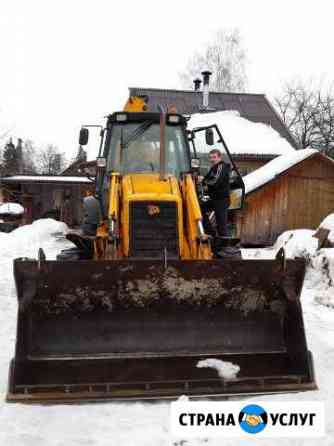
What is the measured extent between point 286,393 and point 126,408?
1.28 metres

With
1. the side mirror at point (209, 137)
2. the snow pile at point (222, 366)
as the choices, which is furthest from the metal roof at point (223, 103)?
the snow pile at point (222, 366)

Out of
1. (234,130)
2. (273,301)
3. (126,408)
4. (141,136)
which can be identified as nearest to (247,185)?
(234,130)

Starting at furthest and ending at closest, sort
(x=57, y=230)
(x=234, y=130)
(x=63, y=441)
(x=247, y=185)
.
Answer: (x=234, y=130) < (x=57, y=230) < (x=247, y=185) < (x=63, y=441)

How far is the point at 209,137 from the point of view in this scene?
581 centimetres

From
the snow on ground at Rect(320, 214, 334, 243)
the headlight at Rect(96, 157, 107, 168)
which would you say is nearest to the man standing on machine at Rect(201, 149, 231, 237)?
the headlight at Rect(96, 157, 107, 168)

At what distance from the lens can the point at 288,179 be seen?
47.3ft

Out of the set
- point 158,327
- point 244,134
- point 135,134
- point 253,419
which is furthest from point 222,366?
point 244,134

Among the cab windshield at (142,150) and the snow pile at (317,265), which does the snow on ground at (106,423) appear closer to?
the cab windshield at (142,150)

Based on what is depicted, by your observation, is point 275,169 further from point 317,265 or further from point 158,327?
point 158,327

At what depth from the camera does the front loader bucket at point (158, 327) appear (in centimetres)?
359

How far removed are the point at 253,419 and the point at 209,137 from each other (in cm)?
356

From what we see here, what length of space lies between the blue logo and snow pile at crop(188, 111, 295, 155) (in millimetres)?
15767

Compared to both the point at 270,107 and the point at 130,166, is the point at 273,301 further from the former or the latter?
the point at 270,107

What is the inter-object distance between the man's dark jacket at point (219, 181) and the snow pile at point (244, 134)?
13027mm
